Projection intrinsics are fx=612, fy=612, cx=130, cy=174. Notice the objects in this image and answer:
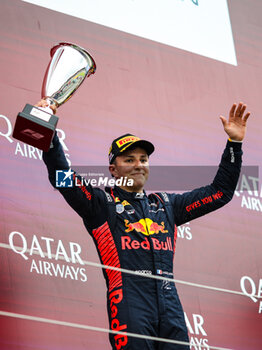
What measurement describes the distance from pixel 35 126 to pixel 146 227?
0.42 m

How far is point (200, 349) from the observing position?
2.15 meters

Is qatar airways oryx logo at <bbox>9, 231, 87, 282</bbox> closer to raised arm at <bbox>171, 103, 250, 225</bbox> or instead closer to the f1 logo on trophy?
raised arm at <bbox>171, 103, 250, 225</bbox>

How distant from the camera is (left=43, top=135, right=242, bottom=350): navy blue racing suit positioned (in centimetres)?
146

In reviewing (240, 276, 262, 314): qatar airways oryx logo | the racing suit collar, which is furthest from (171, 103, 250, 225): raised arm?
(240, 276, 262, 314): qatar airways oryx logo

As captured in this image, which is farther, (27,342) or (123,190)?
(27,342)

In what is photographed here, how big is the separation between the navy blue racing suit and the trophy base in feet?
0.29

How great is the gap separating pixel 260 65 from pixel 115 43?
0.84m

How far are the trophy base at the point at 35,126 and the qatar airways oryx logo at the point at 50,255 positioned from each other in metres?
0.58

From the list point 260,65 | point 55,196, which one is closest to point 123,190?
point 55,196

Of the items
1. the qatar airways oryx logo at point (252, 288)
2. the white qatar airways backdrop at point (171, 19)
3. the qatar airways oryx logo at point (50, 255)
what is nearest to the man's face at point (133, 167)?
the qatar airways oryx logo at point (50, 255)

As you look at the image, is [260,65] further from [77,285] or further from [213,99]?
[77,285]

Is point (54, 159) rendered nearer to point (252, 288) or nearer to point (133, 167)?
point (133, 167)

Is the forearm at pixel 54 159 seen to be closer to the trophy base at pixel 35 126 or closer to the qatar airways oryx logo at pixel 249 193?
the trophy base at pixel 35 126

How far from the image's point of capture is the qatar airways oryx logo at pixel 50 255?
6.24 ft
